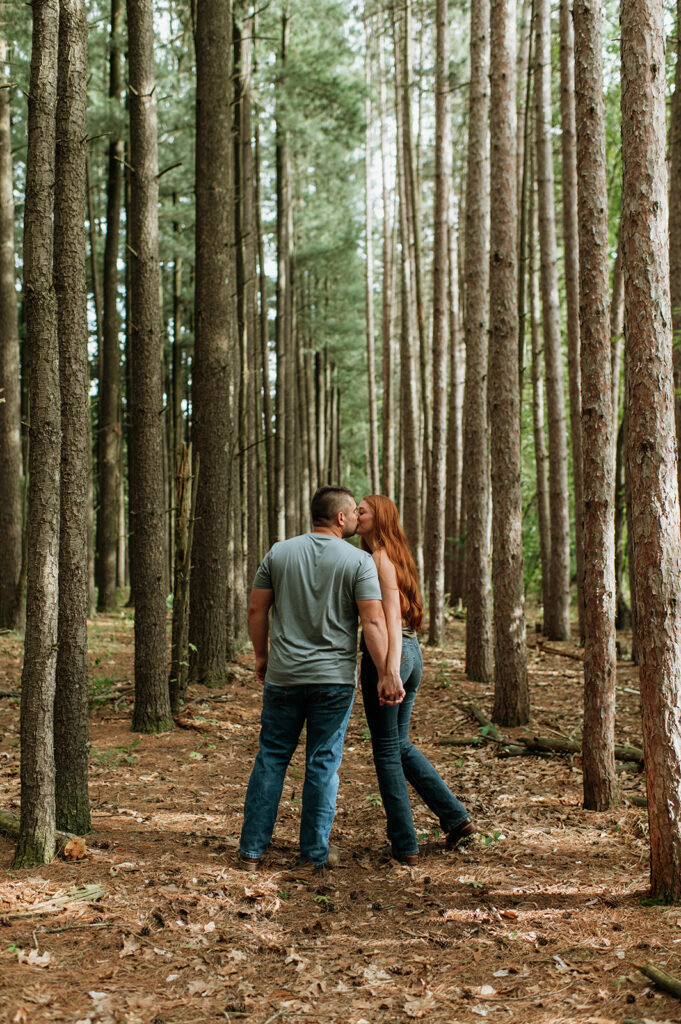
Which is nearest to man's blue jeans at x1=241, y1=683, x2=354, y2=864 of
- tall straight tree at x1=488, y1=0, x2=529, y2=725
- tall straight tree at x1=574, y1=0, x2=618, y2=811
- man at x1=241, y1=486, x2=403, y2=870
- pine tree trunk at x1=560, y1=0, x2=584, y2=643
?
man at x1=241, y1=486, x2=403, y2=870

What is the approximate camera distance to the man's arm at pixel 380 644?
4.71 meters

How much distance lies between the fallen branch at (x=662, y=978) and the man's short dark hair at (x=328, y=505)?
8.80 ft

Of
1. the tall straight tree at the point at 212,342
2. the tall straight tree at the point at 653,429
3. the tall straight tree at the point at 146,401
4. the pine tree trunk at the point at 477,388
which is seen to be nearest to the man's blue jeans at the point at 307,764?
the tall straight tree at the point at 653,429

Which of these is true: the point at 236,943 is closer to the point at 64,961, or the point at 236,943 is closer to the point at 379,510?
the point at 64,961

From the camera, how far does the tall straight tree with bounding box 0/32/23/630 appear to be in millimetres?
12586

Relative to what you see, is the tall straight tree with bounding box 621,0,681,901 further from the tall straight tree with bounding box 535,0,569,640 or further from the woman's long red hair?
the tall straight tree with bounding box 535,0,569,640

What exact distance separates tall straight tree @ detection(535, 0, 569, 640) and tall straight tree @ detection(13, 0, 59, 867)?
9.73 meters

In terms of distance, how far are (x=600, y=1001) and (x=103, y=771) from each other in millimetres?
4477

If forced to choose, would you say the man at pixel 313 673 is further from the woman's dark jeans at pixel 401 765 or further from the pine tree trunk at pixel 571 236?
the pine tree trunk at pixel 571 236

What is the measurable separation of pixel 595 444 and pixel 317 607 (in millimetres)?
2378

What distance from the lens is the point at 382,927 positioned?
163 inches

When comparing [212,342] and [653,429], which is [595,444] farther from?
[212,342]

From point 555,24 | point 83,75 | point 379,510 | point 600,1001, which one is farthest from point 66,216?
point 555,24

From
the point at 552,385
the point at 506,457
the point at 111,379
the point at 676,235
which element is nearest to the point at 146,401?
the point at 506,457
